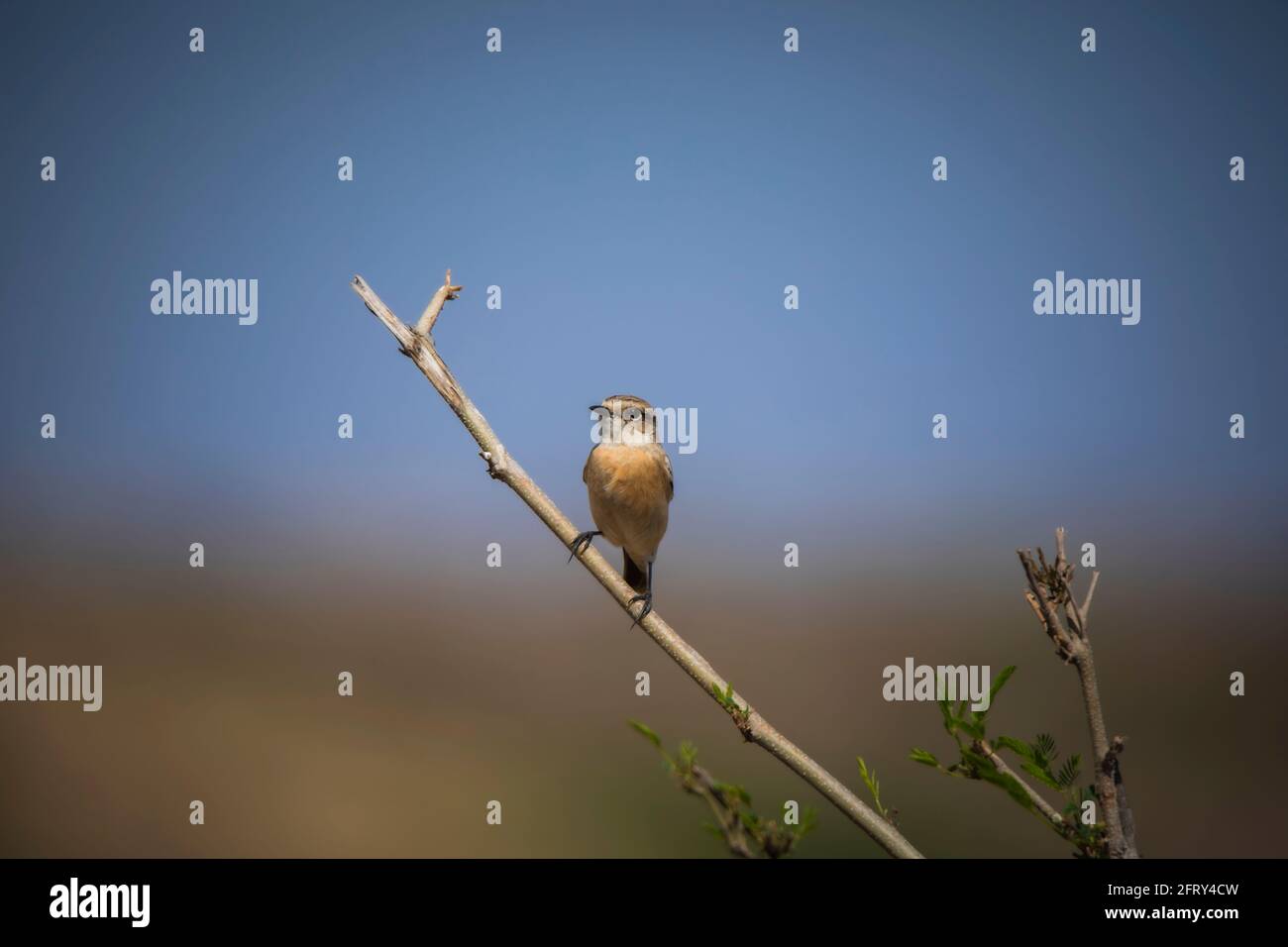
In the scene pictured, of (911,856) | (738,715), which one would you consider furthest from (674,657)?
(911,856)

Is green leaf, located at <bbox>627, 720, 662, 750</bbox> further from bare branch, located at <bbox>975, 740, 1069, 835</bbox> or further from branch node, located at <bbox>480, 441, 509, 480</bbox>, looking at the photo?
branch node, located at <bbox>480, 441, 509, 480</bbox>

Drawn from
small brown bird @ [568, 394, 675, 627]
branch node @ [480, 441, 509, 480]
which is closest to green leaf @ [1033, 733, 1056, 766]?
branch node @ [480, 441, 509, 480]

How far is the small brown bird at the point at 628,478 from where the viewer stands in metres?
4.95

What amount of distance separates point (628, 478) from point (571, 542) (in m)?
2.39

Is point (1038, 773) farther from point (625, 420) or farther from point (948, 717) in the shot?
point (625, 420)

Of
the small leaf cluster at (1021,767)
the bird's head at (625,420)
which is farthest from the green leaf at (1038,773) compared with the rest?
the bird's head at (625,420)

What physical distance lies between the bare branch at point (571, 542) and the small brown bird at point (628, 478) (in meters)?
2.01

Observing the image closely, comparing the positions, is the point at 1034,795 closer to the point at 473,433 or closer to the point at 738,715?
the point at 738,715

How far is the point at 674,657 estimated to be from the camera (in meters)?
2.26

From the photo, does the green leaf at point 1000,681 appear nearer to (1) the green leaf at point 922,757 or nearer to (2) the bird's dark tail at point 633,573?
(1) the green leaf at point 922,757
